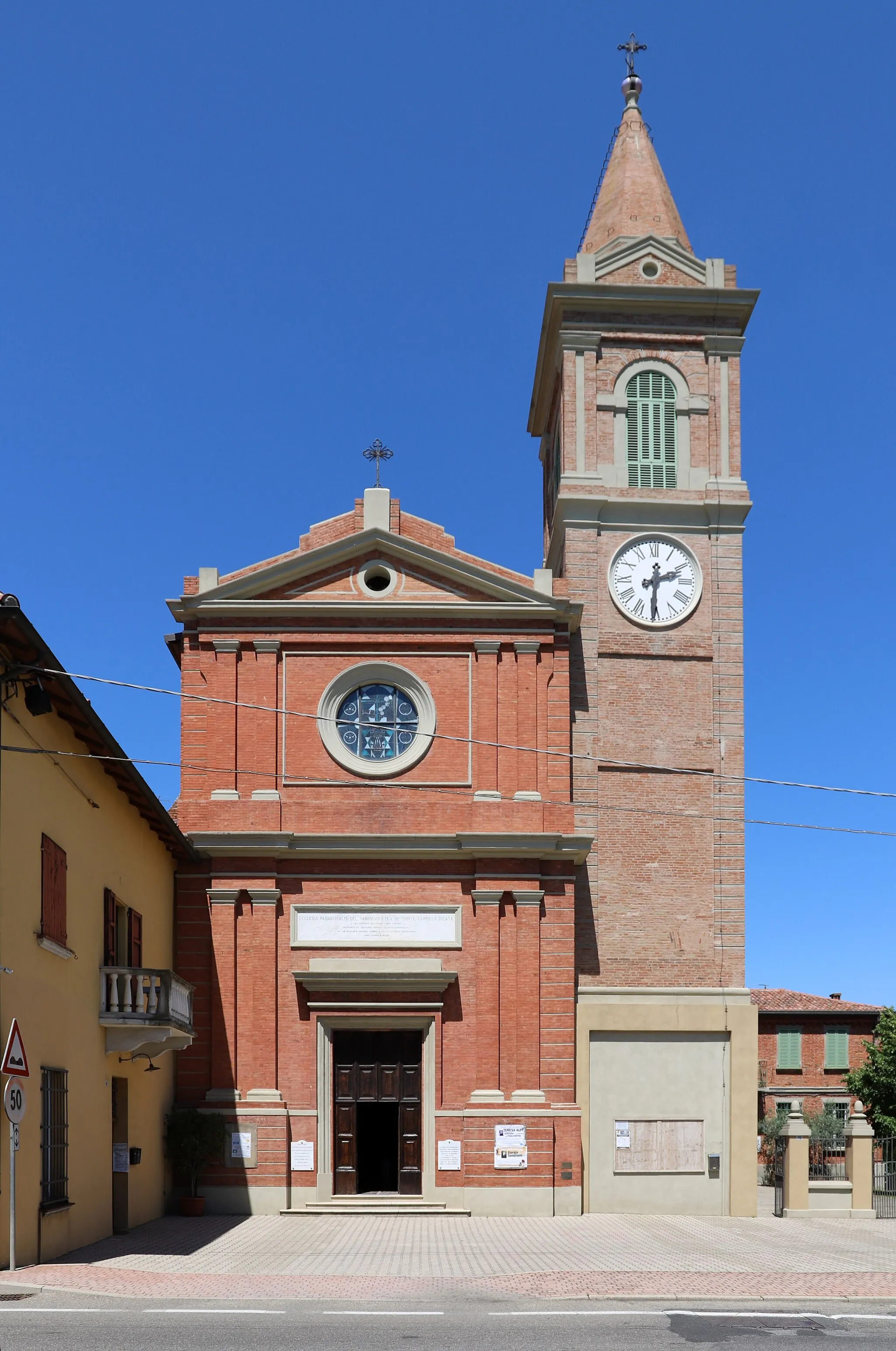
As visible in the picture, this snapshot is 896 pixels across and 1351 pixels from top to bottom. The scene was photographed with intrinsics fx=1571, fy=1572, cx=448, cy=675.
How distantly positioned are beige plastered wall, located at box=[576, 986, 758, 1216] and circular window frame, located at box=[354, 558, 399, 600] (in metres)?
8.06

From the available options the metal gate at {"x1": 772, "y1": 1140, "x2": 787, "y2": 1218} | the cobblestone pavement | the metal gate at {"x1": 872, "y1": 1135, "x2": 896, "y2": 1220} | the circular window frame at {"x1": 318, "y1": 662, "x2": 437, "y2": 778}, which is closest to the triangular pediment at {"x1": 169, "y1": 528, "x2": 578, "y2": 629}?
the circular window frame at {"x1": 318, "y1": 662, "x2": 437, "y2": 778}

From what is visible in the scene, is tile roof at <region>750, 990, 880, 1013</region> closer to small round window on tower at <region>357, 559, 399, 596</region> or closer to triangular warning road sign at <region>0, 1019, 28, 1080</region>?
small round window on tower at <region>357, 559, 399, 596</region>

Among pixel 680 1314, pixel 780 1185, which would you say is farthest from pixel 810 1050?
pixel 680 1314

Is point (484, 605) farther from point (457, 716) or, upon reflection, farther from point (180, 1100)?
point (180, 1100)

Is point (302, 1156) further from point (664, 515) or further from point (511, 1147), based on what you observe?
point (664, 515)

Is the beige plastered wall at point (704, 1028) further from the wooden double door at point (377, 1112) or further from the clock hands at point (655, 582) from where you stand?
the clock hands at point (655, 582)

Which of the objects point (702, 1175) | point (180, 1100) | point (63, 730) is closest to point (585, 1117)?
point (702, 1175)

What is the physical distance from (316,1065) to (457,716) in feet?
21.9

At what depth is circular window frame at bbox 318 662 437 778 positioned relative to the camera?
2856cm

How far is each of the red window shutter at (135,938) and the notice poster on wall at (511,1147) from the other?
6.87 m

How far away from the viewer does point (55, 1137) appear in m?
19.6

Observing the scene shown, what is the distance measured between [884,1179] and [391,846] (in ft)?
37.8

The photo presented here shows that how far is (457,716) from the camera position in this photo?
94.3 feet

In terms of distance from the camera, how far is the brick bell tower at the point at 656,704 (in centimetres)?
2809
